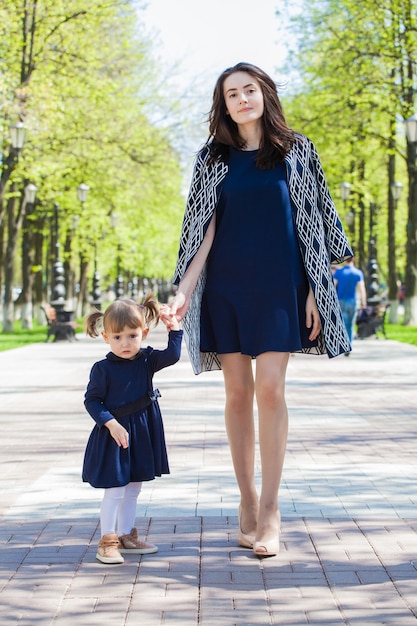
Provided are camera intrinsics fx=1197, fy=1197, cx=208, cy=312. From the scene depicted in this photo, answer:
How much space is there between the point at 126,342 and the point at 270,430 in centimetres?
74

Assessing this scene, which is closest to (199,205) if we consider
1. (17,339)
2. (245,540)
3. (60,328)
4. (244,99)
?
(244,99)

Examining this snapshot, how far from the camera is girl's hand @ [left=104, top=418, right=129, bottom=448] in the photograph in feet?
16.3

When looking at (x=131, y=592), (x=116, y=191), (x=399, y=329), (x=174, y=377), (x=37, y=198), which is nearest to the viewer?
(x=131, y=592)

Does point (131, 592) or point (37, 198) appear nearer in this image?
point (131, 592)

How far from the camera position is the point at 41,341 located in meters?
27.7

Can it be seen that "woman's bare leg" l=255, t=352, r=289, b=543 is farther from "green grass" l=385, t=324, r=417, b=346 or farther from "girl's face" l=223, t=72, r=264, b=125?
"green grass" l=385, t=324, r=417, b=346

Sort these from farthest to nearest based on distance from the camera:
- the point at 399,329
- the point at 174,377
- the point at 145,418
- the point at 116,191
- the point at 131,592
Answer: the point at 116,191
the point at 399,329
the point at 174,377
the point at 145,418
the point at 131,592

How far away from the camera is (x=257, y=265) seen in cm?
512

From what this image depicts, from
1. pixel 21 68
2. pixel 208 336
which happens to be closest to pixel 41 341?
pixel 21 68

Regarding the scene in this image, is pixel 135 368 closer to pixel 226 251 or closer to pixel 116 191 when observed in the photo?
pixel 226 251

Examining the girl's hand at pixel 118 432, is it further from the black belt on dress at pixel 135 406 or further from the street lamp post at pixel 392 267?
the street lamp post at pixel 392 267

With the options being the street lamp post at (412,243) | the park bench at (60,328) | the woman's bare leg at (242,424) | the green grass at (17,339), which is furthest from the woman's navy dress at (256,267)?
the street lamp post at (412,243)

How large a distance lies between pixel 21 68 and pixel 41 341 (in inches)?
249

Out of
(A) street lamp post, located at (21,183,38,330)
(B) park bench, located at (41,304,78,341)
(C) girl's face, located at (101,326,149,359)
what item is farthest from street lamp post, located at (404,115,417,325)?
(C) girl's face, located at (101,326,149,359)
